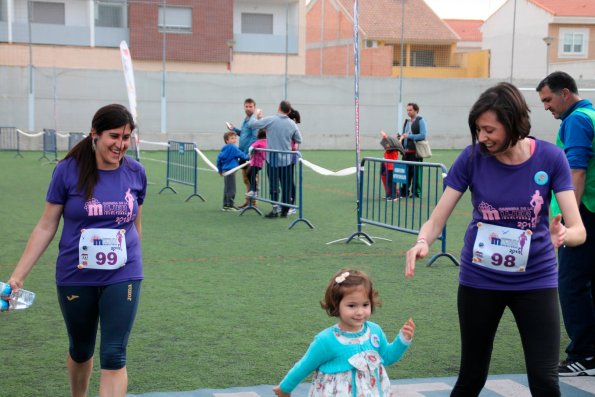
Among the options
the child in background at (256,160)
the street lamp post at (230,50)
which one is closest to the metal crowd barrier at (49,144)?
the child in background at (256,160)

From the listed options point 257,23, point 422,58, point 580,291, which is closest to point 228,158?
point 580,291

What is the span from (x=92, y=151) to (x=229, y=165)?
1127 cm

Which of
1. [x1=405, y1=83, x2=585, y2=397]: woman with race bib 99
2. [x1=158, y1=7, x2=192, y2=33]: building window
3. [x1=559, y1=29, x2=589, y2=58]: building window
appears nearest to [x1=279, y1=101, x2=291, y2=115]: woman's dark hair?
[x1=405, y1=83, x2=585, y2=397]: woman with race bib 99

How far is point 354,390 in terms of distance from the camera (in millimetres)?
3699

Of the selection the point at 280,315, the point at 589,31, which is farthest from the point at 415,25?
the point at 280,315

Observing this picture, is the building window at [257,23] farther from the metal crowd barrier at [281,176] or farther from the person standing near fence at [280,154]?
the metal crowd barrier at [281,176]

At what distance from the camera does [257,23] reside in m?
46.1

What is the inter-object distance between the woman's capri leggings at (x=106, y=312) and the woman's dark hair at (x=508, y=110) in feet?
6.37

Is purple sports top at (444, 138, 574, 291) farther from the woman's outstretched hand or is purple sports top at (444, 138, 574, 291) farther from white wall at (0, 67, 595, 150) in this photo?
white wall at (0, 67, 595, 150)

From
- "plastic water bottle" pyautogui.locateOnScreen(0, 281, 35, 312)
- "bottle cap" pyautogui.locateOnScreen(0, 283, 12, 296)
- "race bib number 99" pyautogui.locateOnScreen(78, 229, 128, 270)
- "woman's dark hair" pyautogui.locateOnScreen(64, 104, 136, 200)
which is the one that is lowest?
"plastic water bottle" pyautogui.locateOnScreen(0, 281, 35, 312)

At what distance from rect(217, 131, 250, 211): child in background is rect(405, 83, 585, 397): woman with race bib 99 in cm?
1164

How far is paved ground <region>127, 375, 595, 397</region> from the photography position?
5.40 meters

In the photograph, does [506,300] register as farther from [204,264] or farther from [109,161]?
[204,264]

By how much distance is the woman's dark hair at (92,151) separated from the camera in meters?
4.50
